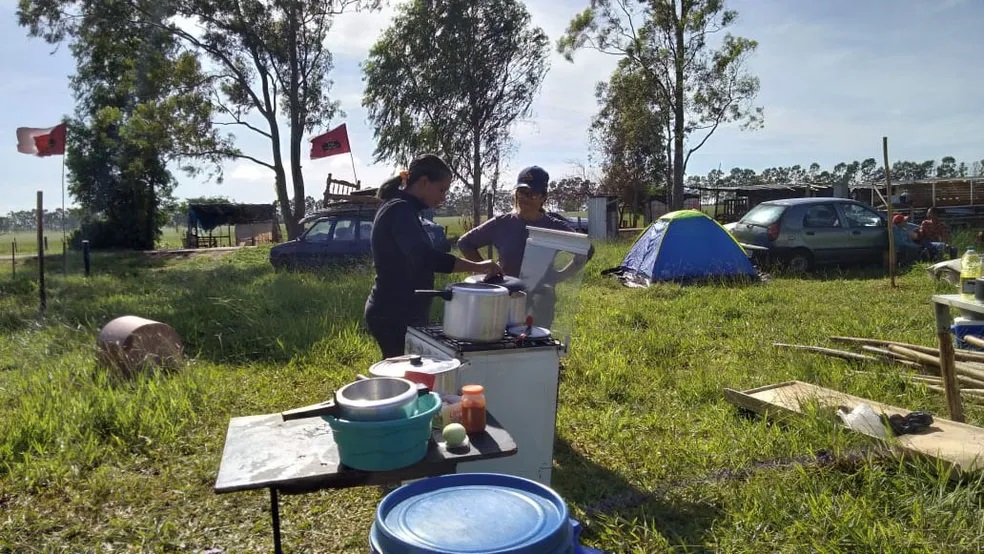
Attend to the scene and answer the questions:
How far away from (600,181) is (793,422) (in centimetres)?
2950

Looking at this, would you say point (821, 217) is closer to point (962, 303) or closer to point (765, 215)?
point (765, 215)

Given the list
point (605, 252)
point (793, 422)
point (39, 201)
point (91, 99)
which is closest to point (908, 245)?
point (605, 252)

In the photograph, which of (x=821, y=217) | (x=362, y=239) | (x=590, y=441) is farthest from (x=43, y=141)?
(x=821, y=217)

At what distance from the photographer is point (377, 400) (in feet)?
5.70

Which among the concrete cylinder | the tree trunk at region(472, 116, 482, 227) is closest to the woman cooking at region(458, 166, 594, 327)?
the concrete cylinder

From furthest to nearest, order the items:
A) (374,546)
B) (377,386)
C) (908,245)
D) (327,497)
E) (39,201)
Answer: (908,245) < (39,201) < (327,497) < (377,386) < (374,546)

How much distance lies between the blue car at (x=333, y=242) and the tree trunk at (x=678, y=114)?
1157cm

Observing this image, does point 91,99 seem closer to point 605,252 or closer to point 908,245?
point 605,252

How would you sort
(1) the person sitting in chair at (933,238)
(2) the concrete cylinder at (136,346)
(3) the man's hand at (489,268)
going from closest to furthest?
(3) the man's hand at (489,268) < (2) the concrete cylinder at (136,346) < (1) the person sitting in chair at (933,238)

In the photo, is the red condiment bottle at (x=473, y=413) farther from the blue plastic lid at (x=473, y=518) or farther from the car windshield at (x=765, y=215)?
the car windshield at (x=765, y=215)

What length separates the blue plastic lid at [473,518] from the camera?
1.10 m

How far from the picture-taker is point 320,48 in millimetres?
21453

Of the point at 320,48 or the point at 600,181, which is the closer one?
the point at 320,48

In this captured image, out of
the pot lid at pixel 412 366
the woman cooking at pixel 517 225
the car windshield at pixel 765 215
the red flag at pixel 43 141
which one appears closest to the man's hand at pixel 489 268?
the pot lid at pixel 412 366
